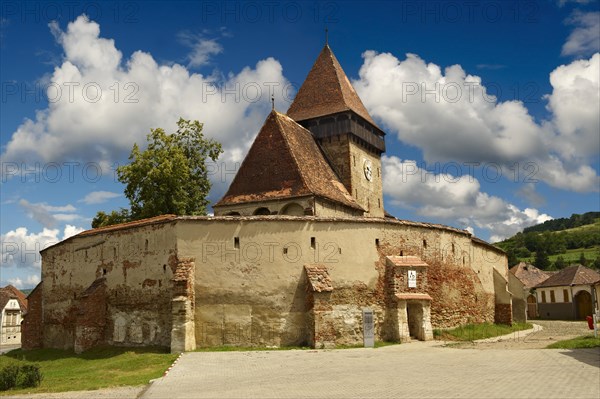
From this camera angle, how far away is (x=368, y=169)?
147 ft

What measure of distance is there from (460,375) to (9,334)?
6392 centimetres

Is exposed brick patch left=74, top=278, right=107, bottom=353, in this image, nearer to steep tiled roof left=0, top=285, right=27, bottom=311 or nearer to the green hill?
steep tiled roof left=0, top=285, right=27, bottom=311

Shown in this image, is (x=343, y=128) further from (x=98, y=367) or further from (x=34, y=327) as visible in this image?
(x=98, y=367)

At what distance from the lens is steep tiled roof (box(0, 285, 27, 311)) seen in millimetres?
65287

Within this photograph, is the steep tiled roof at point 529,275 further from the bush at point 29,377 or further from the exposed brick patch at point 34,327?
the bush at point 29,377

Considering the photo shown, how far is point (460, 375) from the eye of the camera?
14422mm

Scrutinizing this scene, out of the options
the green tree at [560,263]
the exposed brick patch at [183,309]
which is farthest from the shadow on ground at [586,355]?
the green tree at [560,263]

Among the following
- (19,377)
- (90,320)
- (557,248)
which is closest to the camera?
(19,377)

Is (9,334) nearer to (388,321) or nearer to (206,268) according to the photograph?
(206,268)

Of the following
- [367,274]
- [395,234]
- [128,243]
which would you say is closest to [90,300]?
[128,243]

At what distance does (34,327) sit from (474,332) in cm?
2431

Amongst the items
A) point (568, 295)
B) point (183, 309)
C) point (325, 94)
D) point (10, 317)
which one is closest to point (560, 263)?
point (568, 295)

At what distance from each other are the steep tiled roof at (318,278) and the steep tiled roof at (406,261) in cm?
346

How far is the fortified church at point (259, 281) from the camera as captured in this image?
23.6m
